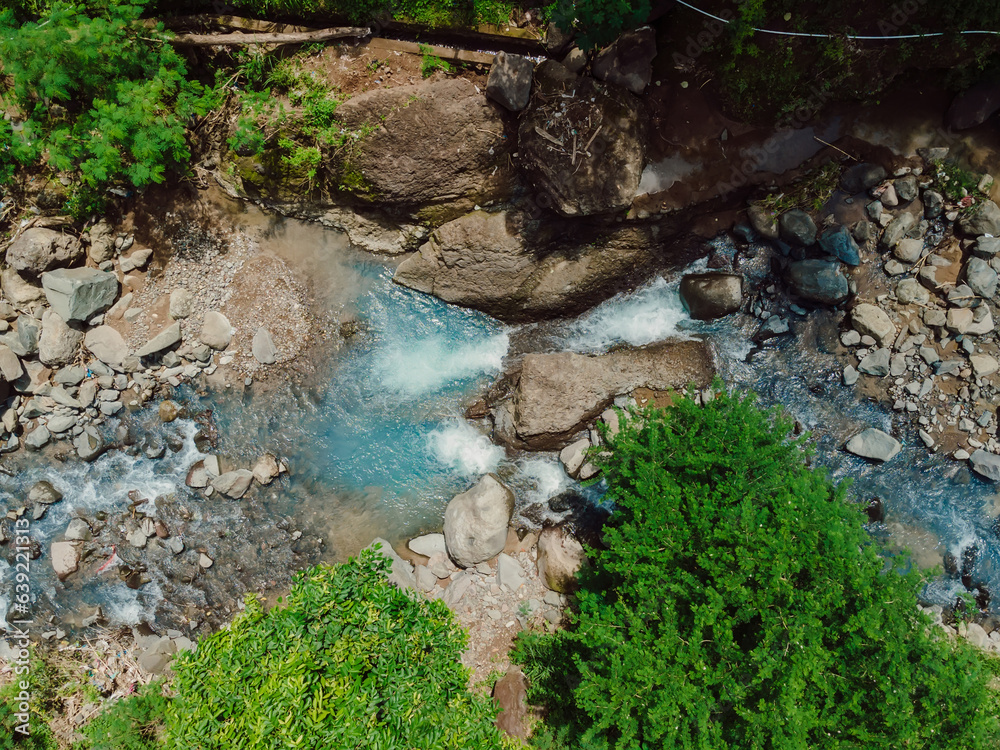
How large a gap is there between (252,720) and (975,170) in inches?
536

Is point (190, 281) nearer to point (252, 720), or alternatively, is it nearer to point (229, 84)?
point (229, 84)

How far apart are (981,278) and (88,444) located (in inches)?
630

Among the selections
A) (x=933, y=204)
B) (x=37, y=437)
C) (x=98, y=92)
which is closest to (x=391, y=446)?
(x=37, y=437)

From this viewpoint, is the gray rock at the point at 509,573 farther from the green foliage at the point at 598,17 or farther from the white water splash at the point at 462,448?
the green foliage at the point at 598,17

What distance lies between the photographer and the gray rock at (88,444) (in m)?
9.60

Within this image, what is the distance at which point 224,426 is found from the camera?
32.2 feet

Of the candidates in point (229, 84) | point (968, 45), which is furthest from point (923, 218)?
point (229, 84)

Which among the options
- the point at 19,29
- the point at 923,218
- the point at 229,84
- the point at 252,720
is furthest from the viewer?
the point at 923,218

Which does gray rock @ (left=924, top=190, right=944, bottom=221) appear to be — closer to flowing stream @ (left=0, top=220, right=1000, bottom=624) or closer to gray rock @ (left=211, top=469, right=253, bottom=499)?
flowing stream @ (left=0, top=220, right=1000, bottom=624)

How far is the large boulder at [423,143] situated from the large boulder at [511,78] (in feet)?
0.90

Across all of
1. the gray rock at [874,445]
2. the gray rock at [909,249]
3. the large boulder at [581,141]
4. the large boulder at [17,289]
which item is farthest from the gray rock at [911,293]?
the large boulder at [17,289]

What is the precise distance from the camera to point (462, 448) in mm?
10148

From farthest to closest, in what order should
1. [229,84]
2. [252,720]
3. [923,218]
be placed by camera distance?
[923,218]
[229,84]
[252,720]

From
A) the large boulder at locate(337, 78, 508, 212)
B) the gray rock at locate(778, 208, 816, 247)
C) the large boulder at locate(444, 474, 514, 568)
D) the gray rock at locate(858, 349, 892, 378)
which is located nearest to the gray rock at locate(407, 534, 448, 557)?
the large boulder at locate(444, 474, 514, 568)
